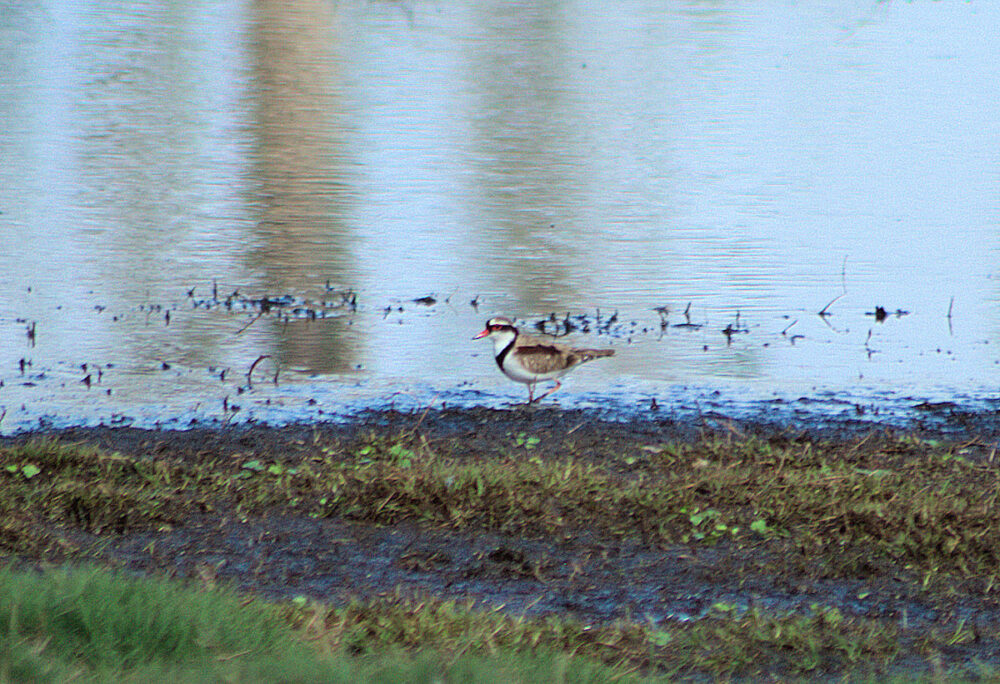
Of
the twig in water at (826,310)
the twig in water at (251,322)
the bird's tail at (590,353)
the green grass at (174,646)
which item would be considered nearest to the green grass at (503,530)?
the green grass at (174,646)

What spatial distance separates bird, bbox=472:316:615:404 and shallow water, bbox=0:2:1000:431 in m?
0.29

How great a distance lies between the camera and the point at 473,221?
14883mm

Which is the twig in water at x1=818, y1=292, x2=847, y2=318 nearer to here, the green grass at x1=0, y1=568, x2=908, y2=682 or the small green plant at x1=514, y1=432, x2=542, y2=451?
the small green plant at x1=514, y1=432, x2=542, y2=451

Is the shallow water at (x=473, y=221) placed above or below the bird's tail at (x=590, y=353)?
above

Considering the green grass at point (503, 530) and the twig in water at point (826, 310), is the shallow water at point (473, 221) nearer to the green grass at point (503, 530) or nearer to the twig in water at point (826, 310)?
the twig in water at point (826, 310)

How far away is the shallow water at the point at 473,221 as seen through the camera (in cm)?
1012

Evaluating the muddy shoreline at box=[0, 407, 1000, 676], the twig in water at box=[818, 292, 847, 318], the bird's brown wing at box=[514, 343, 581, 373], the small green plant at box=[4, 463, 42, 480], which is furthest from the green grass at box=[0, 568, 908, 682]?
the twig in water at box=[818, 292, 847, 318]

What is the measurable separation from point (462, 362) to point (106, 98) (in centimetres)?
1354

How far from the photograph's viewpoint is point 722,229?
14891 mm

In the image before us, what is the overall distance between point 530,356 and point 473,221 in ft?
19.3

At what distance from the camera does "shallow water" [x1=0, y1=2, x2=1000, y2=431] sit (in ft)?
33.2

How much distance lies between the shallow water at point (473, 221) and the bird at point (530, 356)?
11.6 inches

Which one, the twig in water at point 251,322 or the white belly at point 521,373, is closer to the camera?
the white belly at point 521,373

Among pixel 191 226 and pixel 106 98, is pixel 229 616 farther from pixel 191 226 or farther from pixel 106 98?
pixel 106 98
